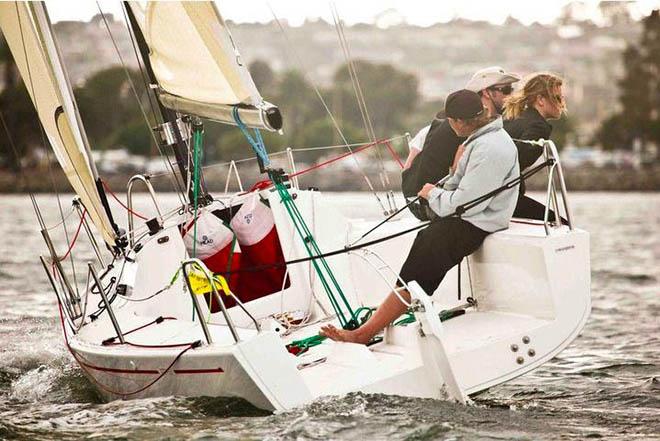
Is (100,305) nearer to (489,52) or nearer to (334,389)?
(334,389)

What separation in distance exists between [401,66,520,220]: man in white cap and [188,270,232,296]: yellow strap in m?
1.30

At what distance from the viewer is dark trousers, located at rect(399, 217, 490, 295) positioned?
6.09 meters

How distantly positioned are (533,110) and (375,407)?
7.14 ft

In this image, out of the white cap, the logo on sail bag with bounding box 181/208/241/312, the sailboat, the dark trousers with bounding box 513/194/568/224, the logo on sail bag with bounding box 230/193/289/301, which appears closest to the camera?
the sailboat

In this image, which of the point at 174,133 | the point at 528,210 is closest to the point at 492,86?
the point at 528,210

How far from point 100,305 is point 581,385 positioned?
3143 mm

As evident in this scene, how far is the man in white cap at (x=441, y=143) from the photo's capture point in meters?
6.59

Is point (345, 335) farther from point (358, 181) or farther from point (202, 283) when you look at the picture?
point (358, 181)

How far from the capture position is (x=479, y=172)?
19.7ft

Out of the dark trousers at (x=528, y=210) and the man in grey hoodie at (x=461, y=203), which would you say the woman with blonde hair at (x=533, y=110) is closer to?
the dark trousers at (x=528, y=210)

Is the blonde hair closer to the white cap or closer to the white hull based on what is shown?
the white cap

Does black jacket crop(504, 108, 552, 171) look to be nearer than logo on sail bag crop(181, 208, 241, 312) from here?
Yes

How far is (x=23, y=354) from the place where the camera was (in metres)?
8.73

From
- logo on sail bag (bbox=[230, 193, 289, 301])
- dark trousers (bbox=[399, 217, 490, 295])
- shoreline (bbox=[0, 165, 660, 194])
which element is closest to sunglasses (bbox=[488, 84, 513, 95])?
dark trousers (bbox=[399, 217, 490, 295])
